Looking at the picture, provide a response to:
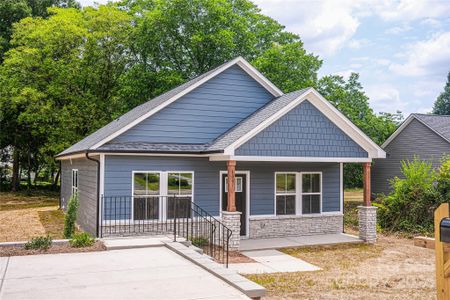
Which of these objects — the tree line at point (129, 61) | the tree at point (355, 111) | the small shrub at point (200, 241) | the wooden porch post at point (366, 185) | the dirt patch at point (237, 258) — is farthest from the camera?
the tree at point (355, 111)

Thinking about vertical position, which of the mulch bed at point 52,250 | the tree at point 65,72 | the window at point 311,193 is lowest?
the mulch bed at point 52,250

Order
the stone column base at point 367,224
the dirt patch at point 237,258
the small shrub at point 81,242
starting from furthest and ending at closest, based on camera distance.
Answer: the stone column base at point 367,224, the dirt patch at point 237,258, the small shrub at point 81,242

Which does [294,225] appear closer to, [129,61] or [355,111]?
[355,111]

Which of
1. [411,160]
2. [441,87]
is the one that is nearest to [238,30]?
[411,160]

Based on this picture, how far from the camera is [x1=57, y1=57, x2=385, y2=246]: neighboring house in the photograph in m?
12.9

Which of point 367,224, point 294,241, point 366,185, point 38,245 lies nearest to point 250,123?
point 294,241

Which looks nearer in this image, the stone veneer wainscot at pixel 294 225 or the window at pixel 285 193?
the stone veneer wainscot at pixel 294 225

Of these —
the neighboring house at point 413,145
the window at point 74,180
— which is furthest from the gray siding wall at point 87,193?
the neighboring house at point 413,145

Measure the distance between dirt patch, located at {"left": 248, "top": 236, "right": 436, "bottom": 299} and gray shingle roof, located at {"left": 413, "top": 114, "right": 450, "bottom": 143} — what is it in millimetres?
10994

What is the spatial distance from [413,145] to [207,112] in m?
15.1

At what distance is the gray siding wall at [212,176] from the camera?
12914mm

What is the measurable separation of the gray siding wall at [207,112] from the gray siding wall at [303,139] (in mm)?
2436

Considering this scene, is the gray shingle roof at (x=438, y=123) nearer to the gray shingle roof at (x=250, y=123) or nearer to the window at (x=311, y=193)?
the window at (x=311, y=193)

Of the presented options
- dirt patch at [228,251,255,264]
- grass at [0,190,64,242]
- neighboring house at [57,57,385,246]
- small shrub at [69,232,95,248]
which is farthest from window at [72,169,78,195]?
dirt patch at [228,251,255,264]
